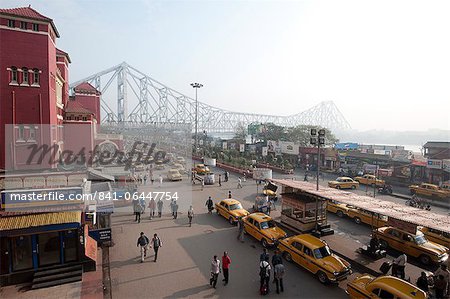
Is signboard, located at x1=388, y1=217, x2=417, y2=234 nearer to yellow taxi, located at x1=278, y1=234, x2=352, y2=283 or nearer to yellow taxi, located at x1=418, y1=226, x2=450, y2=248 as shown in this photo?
yellow taxi, located at x1=418, y1=226, x2=450, y2=248

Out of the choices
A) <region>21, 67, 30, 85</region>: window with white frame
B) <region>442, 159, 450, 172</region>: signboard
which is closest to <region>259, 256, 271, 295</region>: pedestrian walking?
<region>21, 67, 30, 85</region>: window with white frame

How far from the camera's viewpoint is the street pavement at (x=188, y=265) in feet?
36.0

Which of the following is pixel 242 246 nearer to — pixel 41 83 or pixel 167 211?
pixel 167 211

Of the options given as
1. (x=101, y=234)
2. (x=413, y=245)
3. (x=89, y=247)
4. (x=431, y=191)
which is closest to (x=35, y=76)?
(x=101, y=234)

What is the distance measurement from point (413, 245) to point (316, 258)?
5.37 metres

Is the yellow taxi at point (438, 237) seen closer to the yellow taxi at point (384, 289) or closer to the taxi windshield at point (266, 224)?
the yellow taxi at point (384, 289)

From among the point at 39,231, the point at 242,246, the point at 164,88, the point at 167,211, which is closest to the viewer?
the point at 39,231

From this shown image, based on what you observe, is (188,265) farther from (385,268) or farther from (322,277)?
(385,268)

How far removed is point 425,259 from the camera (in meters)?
13.3

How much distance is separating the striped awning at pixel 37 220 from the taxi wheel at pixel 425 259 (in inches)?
607

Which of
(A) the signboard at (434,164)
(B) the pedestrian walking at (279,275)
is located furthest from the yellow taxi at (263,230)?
(A) the signboard at (434,164)

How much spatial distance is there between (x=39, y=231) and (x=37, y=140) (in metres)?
9.54

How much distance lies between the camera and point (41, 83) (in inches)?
769

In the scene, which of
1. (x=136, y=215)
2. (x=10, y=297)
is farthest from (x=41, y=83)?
(x=10, y=297)
